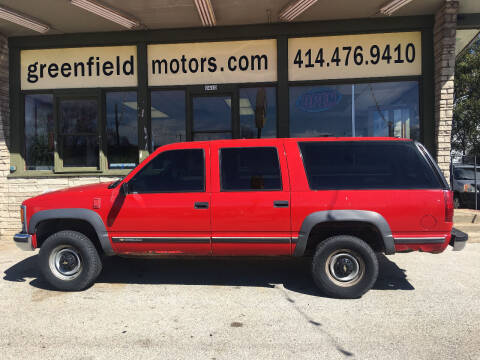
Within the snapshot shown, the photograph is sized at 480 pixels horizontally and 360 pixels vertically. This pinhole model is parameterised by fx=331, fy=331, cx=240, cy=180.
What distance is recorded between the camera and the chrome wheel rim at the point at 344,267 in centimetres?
401

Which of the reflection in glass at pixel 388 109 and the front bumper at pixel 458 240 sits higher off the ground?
the reflection in glass at pixel 388 109

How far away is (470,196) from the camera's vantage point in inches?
411

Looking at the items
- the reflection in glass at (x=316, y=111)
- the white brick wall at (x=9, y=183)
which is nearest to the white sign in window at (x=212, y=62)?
the reflection in glass at (x=316, y=111)

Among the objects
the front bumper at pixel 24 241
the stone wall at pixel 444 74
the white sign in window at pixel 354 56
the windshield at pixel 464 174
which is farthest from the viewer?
the windshield at pixel 464 174

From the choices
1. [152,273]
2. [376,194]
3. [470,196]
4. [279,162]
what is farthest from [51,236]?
[470,196]

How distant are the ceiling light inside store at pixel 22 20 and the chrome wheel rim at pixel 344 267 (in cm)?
786

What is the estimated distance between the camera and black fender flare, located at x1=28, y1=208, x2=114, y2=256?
4202 millimetres

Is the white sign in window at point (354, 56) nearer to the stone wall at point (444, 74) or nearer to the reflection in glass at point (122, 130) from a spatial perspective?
the stone wall at point (444, 74)

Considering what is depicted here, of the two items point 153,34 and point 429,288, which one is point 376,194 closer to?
point 429,288

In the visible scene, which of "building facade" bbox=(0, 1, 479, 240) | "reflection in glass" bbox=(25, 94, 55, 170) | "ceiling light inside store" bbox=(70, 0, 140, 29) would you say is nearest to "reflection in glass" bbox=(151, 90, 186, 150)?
"building facade" bbox=(0, 1, 479, 240)

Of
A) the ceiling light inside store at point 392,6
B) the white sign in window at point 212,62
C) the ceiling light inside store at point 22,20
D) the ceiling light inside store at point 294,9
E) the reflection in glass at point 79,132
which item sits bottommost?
the reflection in glass at point 79,132

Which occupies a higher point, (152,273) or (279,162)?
(279,162)

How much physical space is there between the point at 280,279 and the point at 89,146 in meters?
6.08

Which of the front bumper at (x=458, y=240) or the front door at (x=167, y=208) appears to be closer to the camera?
the front bumper at (x=458, y=240)
